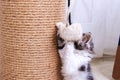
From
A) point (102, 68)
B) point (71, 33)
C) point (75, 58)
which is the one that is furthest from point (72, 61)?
point (102, 68)

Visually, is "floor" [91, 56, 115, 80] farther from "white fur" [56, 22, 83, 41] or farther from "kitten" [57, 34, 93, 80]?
"white fur" [56, 22, 83, 41]

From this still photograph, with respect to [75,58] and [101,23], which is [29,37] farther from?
[101,23]

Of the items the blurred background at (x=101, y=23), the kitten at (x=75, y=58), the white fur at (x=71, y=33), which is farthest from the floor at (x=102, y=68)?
the white fur at (x=71, y=33)

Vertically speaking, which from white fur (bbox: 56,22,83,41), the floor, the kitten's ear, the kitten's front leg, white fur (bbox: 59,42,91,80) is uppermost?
the kitten's ear

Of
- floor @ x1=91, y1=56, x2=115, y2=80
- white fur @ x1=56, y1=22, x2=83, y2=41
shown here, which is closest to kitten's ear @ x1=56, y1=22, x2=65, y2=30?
white fur @ x1=56, y1=22, x2=83, y2=41

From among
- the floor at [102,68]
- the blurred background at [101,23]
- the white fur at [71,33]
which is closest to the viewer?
the white fur at [71,33]

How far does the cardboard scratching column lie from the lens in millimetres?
876

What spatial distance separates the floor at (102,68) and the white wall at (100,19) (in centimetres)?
8

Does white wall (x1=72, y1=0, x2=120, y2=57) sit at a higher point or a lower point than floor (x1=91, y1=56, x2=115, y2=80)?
higher

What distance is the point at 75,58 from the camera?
88 centimetres

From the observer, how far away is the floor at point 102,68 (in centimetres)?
142

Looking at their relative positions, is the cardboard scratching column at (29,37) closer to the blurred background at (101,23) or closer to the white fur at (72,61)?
the white fur at (72,61)

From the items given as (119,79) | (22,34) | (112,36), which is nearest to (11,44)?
(22,34)

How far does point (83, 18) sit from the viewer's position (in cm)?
158
